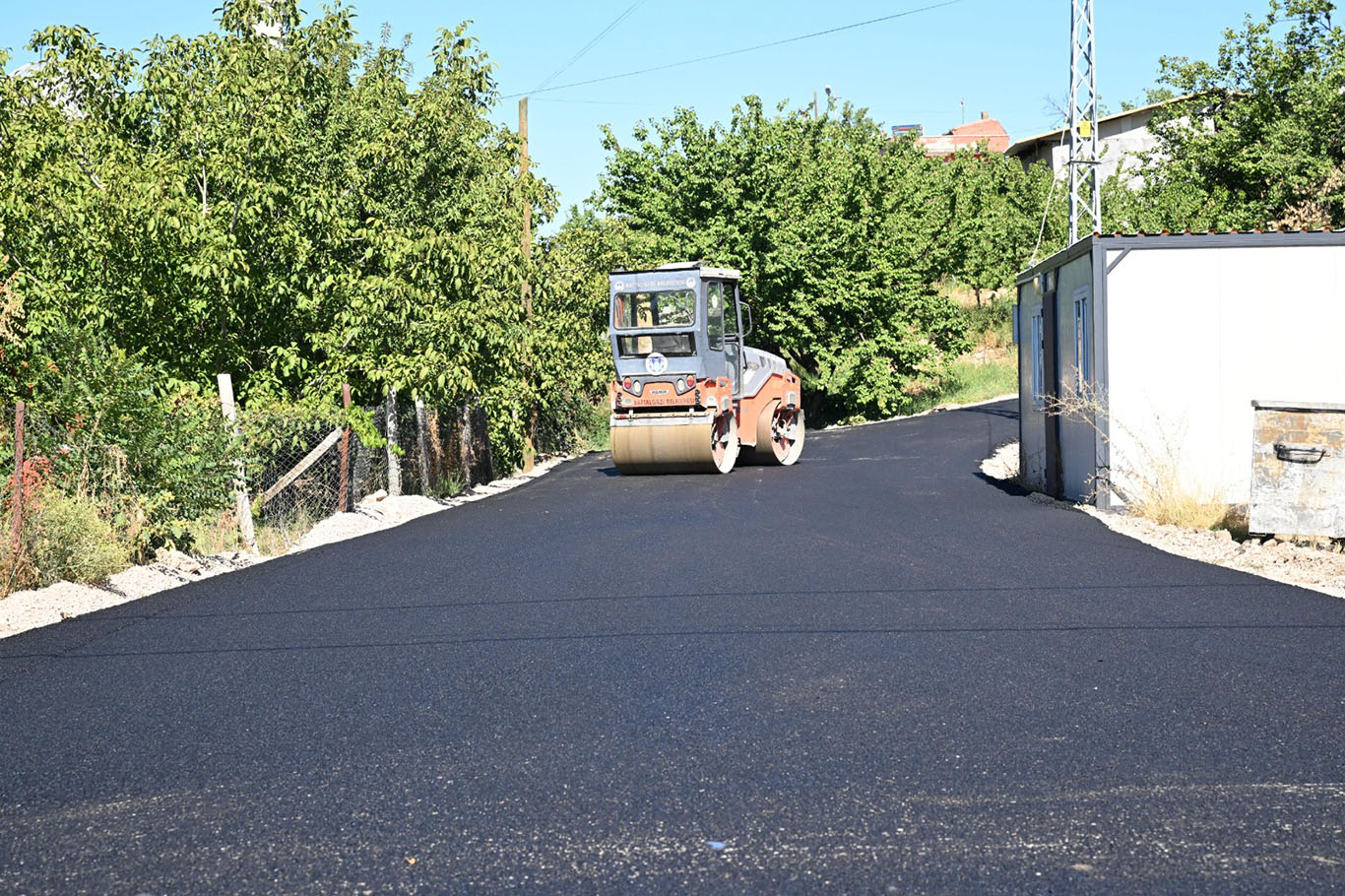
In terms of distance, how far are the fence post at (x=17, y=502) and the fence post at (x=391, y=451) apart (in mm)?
7925

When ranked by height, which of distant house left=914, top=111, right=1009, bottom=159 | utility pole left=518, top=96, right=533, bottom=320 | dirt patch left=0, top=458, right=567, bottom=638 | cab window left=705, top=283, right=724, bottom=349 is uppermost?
distant house left=914, top=111, right=1009, bottom=159

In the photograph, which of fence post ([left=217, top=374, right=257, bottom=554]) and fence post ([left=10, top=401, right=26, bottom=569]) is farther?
fence post ([left=217, top=374, right=257, bottom=554])

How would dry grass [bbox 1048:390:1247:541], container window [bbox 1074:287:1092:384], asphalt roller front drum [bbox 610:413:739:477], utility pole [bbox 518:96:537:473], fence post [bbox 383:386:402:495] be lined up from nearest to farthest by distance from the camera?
dry grass [bbox 1048:390:1247:541]
container window [bbox 1074:287:1092:384]
fence post [bbox 383:386:402:495]
asphalt roller front drum [bbox 610:413:739:477]
utility pole [bbox 518:96:537:473]

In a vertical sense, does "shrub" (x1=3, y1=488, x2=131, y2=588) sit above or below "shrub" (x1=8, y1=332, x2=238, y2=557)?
below

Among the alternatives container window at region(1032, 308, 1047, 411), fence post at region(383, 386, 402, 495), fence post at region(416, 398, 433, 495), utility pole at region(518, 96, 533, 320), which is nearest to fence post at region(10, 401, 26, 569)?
fence post at region(383, 386, 402, 495)

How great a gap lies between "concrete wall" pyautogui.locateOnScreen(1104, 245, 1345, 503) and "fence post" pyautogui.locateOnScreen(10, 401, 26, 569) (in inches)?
452

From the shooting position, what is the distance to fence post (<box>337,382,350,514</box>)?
57.2 feet

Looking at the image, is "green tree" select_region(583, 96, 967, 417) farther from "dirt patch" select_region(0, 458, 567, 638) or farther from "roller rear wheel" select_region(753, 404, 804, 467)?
"dirt patch" select_region(0, 458, 567, 638)

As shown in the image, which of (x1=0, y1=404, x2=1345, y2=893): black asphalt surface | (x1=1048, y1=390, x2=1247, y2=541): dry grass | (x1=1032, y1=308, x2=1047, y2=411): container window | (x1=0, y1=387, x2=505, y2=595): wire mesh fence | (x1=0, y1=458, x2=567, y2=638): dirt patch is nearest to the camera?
(x1=0, y1=404, x2=1345, y2=893): black asphalt surface

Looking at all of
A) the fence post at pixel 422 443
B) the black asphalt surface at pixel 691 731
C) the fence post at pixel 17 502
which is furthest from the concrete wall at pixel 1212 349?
the fence post at pixel 17 502

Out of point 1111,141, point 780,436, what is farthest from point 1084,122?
point 1111,141

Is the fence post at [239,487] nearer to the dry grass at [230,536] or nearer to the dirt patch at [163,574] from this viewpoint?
the dry grass at [230,536]

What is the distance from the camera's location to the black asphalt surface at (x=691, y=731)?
16.5 ft

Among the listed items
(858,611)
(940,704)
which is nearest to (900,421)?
(858,611)
